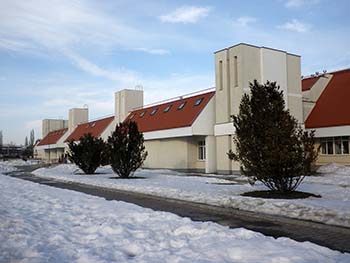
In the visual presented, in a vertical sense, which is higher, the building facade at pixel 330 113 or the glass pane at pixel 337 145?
the building facade at pixel 330 113

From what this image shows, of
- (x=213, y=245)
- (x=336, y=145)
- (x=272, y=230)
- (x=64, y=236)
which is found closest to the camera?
(x=213, y=245)

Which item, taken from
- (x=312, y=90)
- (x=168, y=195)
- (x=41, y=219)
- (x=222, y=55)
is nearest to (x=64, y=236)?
(x=41, y=219)

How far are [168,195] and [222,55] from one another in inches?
671

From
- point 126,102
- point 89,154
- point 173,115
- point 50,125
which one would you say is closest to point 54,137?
point 50,125

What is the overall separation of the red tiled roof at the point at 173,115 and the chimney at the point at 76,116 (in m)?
28.1

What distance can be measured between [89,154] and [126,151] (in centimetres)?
747

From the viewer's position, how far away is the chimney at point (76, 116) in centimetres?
6894

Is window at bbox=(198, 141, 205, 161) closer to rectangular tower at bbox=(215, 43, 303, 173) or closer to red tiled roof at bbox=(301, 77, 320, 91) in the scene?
rectangular tower at bbox=(215, 43, 303, 173)

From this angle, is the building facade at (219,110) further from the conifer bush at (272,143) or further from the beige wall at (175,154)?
the conifer bush at (272,143)

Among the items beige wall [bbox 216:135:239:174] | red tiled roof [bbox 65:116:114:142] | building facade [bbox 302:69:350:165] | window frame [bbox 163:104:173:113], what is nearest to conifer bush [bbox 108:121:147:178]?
beige wall [bbox 216:135:239:174]

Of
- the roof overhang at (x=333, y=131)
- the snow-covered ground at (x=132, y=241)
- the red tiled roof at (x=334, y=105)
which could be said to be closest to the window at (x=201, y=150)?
the red tiled roof at (x=334, y=105)

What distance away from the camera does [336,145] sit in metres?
28.8

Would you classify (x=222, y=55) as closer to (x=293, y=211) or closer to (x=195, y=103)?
(x=195, y=103)

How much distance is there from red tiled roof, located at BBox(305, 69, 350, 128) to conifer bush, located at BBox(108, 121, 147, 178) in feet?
45.2
